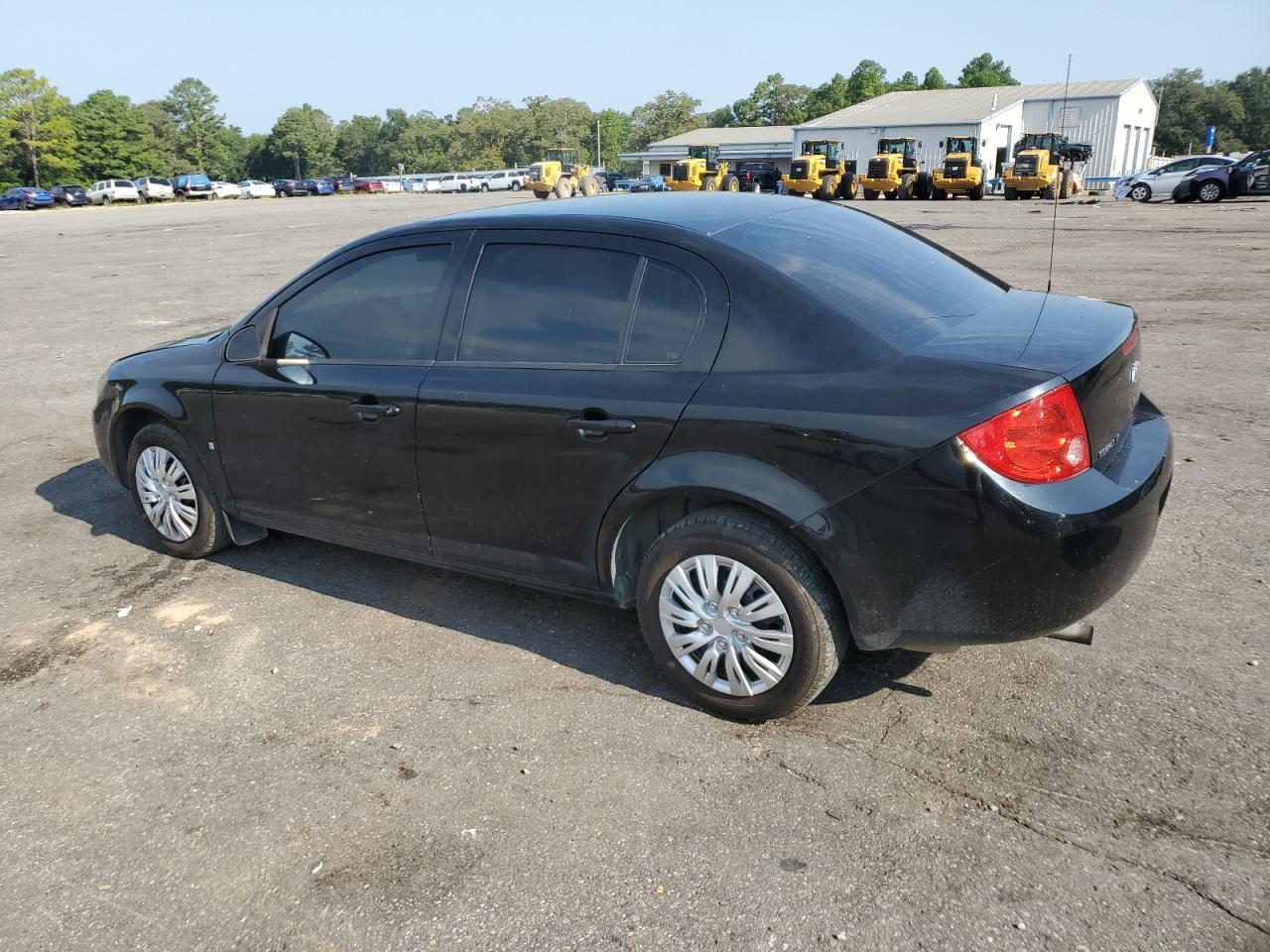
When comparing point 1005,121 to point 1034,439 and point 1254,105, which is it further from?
point 1034,439

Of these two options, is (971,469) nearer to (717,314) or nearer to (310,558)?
(717,314)

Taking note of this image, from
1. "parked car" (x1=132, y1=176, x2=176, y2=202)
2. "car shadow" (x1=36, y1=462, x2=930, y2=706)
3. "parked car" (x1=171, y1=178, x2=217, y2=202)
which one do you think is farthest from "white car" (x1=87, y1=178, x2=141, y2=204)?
"car shadow" (x1=36, y1=462, x2=930, y2=706)

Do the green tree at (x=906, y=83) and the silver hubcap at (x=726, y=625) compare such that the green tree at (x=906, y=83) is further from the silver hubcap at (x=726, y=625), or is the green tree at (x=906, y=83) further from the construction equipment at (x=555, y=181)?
the silver hubcap at (x=726, y=625)

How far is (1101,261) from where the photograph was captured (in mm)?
15281

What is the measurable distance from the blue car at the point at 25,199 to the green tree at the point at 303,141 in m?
78.7

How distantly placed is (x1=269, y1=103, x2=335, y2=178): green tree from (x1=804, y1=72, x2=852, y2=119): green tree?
69.8 metres

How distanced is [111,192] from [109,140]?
35406 mm

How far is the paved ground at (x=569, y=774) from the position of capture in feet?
8.32

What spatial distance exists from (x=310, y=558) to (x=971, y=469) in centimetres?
346

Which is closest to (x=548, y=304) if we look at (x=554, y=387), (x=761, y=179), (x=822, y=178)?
(x=554, y=387)

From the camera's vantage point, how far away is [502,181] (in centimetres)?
8381

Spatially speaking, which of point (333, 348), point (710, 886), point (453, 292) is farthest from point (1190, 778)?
point (333, 348)

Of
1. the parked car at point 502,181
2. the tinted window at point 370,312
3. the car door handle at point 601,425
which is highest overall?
the tinted window at point 370,312

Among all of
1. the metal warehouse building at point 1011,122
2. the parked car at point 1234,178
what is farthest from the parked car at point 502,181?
the parked car at point 1234,178
